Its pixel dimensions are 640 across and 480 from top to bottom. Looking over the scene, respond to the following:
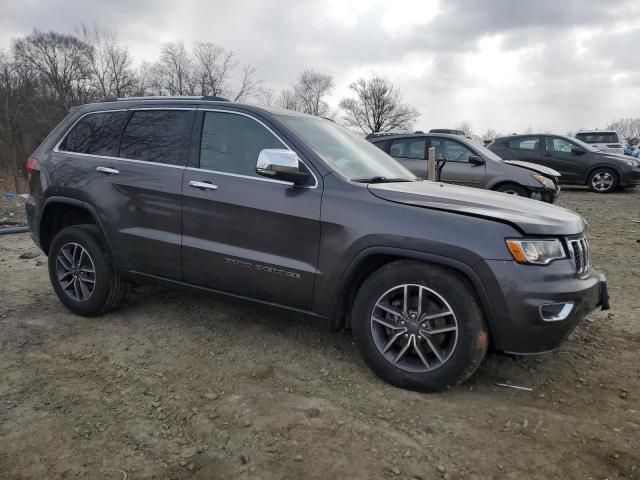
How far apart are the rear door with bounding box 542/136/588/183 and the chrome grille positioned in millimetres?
11180

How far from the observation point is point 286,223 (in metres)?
3.11

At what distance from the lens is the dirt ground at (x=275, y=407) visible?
2.24 metres

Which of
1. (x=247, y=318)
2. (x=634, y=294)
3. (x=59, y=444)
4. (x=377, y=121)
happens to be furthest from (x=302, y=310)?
(x=377, y=121)

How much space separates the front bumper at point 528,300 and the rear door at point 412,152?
6.96m

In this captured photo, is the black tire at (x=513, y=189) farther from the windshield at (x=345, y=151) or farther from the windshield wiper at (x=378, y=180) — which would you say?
the windshield wiper at (x=378, y=180)

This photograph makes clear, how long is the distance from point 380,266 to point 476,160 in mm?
6669

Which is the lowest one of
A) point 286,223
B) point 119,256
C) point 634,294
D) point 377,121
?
point 634,294

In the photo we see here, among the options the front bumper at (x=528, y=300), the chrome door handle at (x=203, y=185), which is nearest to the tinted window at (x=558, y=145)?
the front bumper at (x=528, y=300)

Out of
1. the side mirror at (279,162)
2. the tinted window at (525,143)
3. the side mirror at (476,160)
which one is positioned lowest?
the side mirror at (279,162)

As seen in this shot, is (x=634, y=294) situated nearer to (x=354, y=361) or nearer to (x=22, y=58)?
(x=354, y=361)

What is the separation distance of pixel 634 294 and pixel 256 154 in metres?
3.89

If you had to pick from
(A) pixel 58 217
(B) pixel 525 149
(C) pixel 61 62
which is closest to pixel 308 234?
(A) pixel 58 217

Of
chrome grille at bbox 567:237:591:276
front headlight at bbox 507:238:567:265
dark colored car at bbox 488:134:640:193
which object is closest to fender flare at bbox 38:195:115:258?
front headlight at bbox 507:238:567:265

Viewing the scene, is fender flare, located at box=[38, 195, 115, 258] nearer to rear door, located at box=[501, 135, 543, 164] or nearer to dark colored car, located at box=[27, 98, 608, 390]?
dark colored car, located at box=[27, 98, 608, 390]
